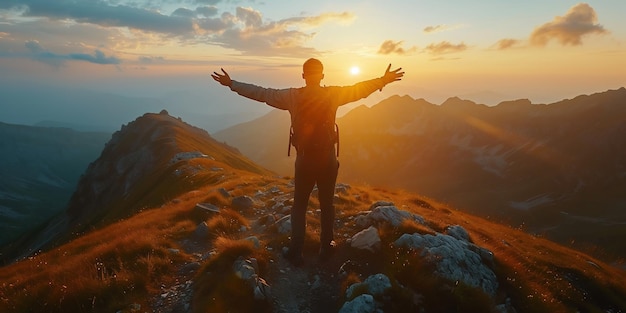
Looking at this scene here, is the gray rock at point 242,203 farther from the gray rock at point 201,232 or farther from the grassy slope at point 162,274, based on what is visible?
the gray rock at point 201,232

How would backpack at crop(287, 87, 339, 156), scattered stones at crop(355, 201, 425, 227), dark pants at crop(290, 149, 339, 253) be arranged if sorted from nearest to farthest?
backpack at crop(287, 87, 339, 156)
dark pants at crop(290, 149, 339, 253)
scattered stones at crop(355, 201, 425, 227)

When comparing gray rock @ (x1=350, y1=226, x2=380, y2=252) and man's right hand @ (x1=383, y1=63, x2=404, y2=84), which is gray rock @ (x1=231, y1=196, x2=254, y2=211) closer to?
gray rock @ (x1=350, y1=226, x2=380, y2=252)

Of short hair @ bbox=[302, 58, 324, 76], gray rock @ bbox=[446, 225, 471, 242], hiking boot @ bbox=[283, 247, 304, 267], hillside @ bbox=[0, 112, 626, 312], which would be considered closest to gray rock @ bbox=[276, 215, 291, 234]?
hillside @ bbox=[0, 112, 626, 312]

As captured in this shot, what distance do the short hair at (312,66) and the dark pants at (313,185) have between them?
81.4 inches

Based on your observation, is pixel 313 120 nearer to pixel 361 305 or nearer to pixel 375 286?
pixel 375 286

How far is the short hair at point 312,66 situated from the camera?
877 cm

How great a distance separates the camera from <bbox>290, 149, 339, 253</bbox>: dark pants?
9.26m

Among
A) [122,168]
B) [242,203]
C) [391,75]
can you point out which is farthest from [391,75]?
[122,168]

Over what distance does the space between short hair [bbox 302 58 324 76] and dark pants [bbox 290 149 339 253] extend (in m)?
2.07

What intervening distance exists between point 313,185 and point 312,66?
3.21 m

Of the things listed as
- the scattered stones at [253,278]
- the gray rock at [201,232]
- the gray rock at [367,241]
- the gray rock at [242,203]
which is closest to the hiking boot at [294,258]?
the scattered stones at [253,278]

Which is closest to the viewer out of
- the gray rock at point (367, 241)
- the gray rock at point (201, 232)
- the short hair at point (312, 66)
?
the short hair at point (312, 66)

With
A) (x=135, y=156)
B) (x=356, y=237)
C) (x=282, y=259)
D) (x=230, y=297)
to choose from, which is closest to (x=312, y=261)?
(x=282, y=259)

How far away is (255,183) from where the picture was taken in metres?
24.4
